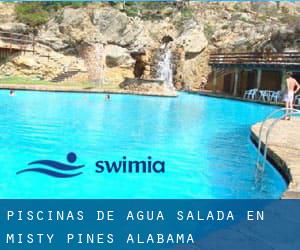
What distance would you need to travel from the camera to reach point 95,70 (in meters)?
28.5

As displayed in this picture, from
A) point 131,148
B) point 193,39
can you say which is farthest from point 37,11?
point 131,148

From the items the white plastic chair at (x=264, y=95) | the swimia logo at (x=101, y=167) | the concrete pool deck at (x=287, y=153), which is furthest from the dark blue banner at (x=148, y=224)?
the white plastic chair at (x=264, y=95)

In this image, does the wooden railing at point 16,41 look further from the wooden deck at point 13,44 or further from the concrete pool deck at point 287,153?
the concrete pool deck at point 287,153

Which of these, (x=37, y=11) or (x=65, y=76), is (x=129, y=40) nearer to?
(x=65, y=76)

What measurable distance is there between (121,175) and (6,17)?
27.0 meters

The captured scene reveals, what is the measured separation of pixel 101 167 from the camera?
7.85m

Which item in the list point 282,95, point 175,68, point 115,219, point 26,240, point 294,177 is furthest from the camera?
point 175,68

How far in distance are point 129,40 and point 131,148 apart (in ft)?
71.1

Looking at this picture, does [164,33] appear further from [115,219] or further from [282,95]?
[115,219]

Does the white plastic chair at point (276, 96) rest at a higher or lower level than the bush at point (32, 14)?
lower

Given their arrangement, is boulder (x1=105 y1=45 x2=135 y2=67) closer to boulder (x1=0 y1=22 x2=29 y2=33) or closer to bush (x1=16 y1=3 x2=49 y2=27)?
bush (x1=16 y1=3 x2=49 y2=27)

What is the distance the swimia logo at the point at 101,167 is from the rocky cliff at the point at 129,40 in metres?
17.2

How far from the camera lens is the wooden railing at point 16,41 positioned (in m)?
27.1

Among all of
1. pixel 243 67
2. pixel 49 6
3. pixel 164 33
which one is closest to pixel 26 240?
pixel 243 67
